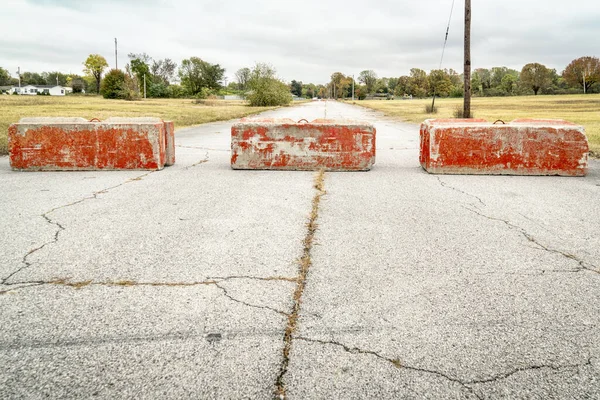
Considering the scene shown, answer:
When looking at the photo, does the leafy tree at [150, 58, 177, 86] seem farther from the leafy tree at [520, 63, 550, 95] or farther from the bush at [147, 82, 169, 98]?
the leafy tree at [520, 63, 550, 95]

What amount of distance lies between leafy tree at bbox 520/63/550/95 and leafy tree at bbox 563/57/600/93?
473 cm

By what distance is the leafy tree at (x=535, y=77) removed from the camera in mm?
117938

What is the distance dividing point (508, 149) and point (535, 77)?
128 m

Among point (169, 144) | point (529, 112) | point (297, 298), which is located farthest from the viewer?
point (529, 112)

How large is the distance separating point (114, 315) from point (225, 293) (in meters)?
0.67

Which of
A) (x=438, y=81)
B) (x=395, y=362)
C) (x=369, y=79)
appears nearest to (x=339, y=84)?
(x=369, y=79)

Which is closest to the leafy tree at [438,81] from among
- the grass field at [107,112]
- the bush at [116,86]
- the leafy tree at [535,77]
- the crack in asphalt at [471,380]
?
the grass field at [107,112]

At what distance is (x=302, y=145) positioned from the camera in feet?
25.8

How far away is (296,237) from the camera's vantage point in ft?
13.7

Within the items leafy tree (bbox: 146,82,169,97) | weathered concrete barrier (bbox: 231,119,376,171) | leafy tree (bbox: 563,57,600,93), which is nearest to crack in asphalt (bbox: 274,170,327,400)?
weathered concrete barrier (bbox: 231,119,376,171)

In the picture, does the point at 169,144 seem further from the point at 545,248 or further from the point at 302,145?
the point at 545,248

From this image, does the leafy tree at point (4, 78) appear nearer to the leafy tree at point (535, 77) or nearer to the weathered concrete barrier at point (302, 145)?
the leafy tree at point (535, 77)

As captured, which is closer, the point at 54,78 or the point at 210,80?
the point at 210,80

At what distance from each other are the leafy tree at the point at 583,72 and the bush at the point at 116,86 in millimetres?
100449
